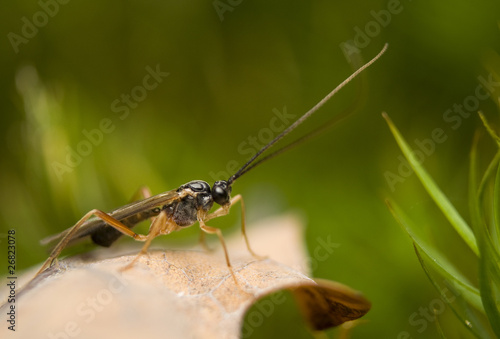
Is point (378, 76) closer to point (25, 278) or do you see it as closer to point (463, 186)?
point (463, 186)

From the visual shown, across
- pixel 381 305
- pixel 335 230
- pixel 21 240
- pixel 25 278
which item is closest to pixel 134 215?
pixel 25 278

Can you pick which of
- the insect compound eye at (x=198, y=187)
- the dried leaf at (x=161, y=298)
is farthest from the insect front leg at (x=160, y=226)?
the dried leaf at (x=161, y=298)

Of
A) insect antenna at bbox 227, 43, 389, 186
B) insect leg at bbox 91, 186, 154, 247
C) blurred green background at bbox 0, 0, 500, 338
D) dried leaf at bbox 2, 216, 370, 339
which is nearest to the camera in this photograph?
dried leaf at bbox 2, 216, 370, 339

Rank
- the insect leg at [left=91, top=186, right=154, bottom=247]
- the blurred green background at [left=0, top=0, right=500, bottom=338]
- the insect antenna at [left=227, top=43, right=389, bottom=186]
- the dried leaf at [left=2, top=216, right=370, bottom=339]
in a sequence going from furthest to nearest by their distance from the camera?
1. the blurred green background at [left=0, top=0, right=500, bottom=338]
2. the insect leg at [left=91, top=186, right=154, bottom=247]
3. the insect antenna at [left=227, top=43, right=389, bottom=186]
4. the dried leaf at [left=2, top=216, right=370, bottom=339]

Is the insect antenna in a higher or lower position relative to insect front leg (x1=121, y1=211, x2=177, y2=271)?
lower

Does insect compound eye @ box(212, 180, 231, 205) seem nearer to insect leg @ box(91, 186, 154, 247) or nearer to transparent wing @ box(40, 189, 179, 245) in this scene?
transparent wing @ box(40, 189, 179, 245)

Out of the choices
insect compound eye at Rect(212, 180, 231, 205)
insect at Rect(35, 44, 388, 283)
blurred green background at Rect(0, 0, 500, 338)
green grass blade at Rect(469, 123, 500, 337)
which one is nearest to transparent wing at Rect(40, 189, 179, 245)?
insect at Rect(35, 44, 388, 283)

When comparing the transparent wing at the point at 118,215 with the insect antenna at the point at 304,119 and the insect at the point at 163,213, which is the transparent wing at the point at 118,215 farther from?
the insect antenna at the point at 304,119
